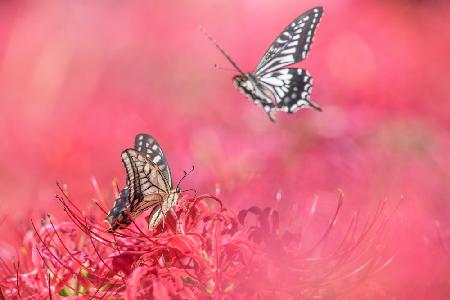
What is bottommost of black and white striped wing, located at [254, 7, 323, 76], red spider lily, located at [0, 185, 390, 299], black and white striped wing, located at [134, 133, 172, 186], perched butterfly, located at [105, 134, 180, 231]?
red spider lily, located at [0, 185, 390, 299]

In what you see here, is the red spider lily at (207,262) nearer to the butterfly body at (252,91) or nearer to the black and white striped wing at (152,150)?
the black and white striped wing at (152,150)

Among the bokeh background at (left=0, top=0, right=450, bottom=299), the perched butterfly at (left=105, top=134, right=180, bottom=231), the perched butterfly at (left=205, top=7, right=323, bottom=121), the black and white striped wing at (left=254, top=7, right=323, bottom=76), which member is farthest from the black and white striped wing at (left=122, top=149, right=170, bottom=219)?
the black and white striped wing at (left=254, top=7, right=323, bottom=76)

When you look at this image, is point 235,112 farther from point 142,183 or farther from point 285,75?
point 142,183

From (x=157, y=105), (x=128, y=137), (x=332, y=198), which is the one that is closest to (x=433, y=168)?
(x=332, y=198)

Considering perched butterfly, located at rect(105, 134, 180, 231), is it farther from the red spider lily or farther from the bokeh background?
the bokeh background

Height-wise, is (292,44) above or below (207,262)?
above

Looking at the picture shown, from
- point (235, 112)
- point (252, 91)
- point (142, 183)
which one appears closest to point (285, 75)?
point (252, 91)
